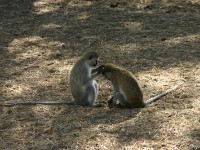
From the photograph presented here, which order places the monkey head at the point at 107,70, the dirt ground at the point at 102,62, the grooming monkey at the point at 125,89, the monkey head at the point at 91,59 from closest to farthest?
the dirt ground at the point at 102,62, the grooming monkey at the point at 125,89, the monkey head at the point at 107,70, the monkey head at the point at 91,59

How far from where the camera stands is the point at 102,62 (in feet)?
30.4

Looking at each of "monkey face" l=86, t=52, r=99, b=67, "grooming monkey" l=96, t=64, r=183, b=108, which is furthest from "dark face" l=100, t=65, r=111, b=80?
"monkey face" l=86, t=52, r=99, b=67

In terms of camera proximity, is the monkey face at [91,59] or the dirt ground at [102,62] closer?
the dirt ground at [102,62]

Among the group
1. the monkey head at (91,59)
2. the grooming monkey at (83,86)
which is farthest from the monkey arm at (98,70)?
the monkey head at (91,59)

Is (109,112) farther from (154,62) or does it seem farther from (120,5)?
(120,5)

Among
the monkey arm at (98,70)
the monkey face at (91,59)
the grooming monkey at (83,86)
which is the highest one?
the monkey face at (91,59)

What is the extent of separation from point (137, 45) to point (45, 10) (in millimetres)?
3953

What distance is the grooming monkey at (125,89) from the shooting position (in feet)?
22.7

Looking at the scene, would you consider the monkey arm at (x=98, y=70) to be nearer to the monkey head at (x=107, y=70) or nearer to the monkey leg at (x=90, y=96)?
the monkey head at (x=107, y=70)

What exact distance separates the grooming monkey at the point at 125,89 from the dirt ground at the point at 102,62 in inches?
5.2

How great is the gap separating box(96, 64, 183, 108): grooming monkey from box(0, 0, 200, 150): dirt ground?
5.2 inches

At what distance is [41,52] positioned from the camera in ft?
32.8

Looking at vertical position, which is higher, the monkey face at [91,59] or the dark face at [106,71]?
the monkey face at [91,59]

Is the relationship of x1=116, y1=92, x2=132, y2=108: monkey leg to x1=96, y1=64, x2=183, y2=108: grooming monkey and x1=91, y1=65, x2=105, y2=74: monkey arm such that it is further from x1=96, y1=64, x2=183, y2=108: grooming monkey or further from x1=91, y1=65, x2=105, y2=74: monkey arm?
x1=91, y1=65, x2=105, y2=74: monkey arm
